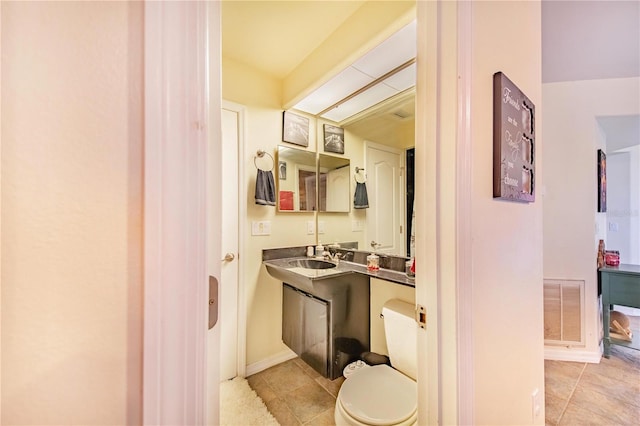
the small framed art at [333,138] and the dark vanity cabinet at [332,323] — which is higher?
the small framed art at [333,138]

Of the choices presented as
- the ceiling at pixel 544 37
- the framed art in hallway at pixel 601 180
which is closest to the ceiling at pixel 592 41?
the ceiling at pixel 544 37

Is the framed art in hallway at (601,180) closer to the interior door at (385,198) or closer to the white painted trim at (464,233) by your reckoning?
the interior door at (385,198)

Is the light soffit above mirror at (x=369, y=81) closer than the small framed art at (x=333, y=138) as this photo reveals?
Yes

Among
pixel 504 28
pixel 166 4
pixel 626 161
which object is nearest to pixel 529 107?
pixel 504 28

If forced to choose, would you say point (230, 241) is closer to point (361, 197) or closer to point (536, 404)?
point (361, 197)

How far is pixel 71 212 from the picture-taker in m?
0.34

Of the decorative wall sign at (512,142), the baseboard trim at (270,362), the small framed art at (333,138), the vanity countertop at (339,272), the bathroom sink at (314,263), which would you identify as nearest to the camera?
the decorative wall sign at (512,142)

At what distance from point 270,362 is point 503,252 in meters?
1.87

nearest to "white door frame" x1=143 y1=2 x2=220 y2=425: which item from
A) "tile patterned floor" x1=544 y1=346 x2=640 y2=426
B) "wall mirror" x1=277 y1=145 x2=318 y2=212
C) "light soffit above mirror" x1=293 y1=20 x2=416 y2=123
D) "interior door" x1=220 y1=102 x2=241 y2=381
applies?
"light soffit above mirror" x1=293 y1=20 x2=416 y2=123

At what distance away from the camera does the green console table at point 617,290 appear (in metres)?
2.04

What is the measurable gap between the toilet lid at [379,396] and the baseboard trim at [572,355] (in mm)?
1761

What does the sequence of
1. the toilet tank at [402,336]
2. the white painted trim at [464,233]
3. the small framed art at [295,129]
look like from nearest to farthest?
the white painted trim at [464,233] < the toilet tank at [402,336] < the small framed art at [295,129]

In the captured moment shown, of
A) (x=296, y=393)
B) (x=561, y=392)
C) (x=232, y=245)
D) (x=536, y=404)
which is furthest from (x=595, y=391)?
(x=232, y=245)

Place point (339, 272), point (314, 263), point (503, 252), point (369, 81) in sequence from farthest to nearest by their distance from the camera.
A: point (314, 263), point (369, 81), point (339, 272), point (503, 252)
